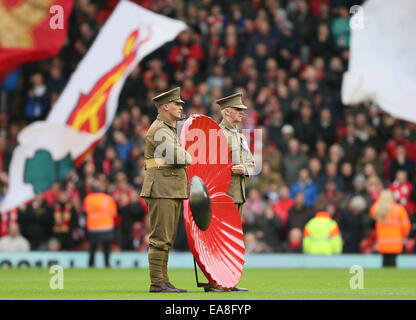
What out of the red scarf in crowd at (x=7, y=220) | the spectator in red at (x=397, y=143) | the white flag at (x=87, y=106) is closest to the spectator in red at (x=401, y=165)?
the spectator in red at (x=397, y=143)

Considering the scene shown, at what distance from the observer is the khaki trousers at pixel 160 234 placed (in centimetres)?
1275

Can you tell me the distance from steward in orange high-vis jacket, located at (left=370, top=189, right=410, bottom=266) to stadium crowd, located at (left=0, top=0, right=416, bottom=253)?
0.85 m

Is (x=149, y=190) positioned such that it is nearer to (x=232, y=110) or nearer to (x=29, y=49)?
(x=232, y=110)

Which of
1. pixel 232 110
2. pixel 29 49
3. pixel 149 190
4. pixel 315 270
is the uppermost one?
pixel 29 49

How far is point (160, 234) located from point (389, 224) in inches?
375

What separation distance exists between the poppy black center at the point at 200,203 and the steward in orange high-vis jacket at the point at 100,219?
8.74m

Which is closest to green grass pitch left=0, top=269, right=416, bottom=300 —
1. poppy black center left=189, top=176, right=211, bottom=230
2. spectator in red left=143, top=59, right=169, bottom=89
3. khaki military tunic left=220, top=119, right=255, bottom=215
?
poppy black center left=189, top=176, right=211, bottom=230

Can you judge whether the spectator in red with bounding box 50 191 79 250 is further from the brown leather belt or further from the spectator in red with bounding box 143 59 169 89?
the brown leather belt

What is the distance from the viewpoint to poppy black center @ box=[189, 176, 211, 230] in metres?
13.2

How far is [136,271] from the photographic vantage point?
65.5 ft

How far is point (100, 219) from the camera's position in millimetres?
22031

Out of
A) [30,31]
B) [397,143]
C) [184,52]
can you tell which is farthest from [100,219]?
[397,143]

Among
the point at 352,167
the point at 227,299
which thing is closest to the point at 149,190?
the point at 227,299
